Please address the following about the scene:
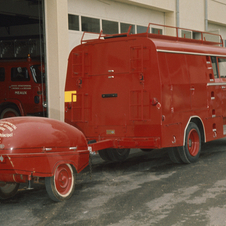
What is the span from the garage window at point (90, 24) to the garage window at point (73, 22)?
32 centimetres

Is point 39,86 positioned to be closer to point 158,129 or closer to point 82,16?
point 82,16

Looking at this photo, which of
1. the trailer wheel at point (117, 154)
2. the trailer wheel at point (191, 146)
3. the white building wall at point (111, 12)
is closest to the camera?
the trailer wheel at point (191, 146)

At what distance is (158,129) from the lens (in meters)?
8.04

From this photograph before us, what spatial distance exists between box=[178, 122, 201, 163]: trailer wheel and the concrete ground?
22 cm

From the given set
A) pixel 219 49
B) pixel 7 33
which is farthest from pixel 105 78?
pixel 7 33

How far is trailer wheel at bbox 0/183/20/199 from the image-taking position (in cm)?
655

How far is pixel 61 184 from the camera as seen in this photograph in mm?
6480

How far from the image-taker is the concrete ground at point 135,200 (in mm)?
5316

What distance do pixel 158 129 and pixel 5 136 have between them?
3197 mm

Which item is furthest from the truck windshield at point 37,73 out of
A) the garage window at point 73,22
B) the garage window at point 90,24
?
the garage window at point 90,24

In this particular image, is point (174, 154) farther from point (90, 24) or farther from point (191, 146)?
point (90, 24)

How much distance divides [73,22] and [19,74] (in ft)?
8.87

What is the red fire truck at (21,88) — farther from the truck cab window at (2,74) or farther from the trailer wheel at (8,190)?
the trailer wheel at (8,190)

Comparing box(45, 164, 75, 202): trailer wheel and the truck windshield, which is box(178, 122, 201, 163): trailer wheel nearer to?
box(45, 164, 75, 202): trailer wheel
